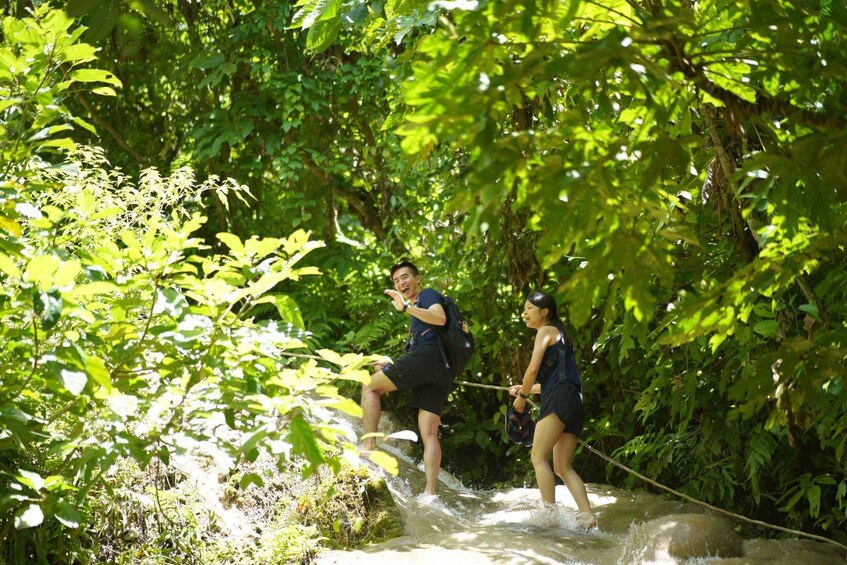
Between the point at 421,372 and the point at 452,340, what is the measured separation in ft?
1.07

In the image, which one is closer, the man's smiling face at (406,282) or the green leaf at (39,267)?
the green leaf at (39,267)

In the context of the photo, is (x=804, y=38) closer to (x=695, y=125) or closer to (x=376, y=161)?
(x=695, y=125)

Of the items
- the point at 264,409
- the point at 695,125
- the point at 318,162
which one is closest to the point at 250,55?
the point at 318,162

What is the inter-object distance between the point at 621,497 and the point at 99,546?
12.8 feet

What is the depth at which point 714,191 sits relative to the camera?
5.22m

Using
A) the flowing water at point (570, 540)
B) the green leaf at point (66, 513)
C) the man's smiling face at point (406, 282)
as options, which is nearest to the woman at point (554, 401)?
the flowing water at point (570, 540)

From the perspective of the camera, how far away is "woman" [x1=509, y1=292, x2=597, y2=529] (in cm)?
598

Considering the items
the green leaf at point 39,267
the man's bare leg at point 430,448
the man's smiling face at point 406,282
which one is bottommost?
the man's bare leg at point 430,448

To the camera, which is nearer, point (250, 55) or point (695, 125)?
point (695, 125)

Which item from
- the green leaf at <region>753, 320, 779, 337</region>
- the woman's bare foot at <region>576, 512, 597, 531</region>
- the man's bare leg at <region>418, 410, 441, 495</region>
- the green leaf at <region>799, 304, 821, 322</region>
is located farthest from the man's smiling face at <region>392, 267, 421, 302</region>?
the green leaf at <region>799, 304, 821, 322</region>

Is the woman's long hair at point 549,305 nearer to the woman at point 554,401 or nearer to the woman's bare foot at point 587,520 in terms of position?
the woman at point 554,401

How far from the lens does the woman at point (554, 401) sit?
598cm

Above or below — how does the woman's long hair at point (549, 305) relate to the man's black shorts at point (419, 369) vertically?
above

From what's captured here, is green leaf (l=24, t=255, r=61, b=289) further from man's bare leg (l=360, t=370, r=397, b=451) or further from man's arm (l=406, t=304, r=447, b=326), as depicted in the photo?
man's bare leg (l=360, t=370, r=397, b=451)
